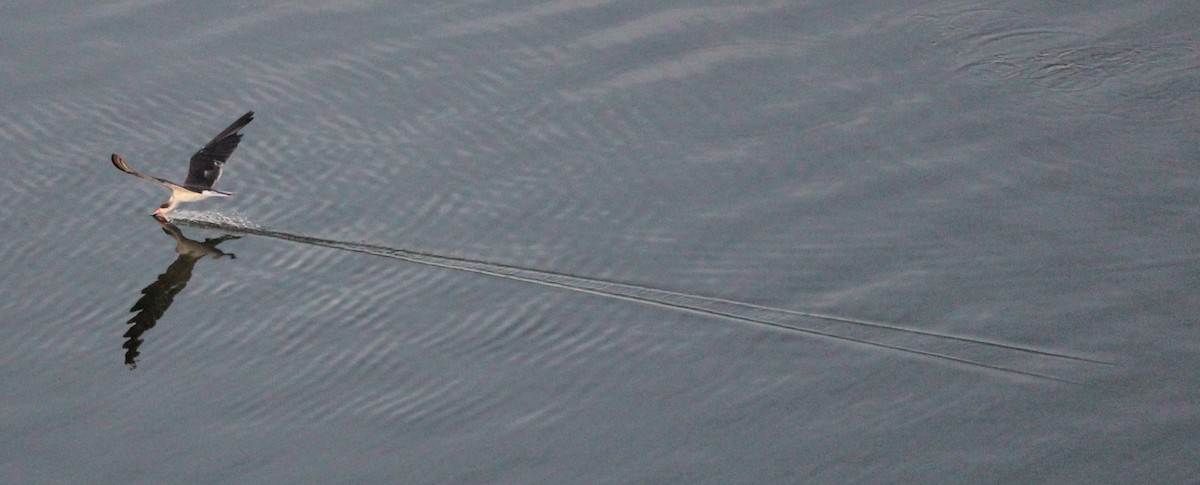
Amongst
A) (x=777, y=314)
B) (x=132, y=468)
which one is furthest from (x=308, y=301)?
(x=777, y=314)

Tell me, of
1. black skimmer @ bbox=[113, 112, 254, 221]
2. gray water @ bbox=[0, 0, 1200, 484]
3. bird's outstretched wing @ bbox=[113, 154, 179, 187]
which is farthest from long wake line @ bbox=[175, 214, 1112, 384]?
bird's outstretched wing @ bbox=[113, 154, 179, 187]

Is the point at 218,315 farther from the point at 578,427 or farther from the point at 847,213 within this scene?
the point at 847,213

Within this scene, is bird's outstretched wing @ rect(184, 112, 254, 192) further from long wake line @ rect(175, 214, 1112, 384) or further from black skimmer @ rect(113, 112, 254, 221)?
long wake line @ rect(175, 214, 1112, 384)

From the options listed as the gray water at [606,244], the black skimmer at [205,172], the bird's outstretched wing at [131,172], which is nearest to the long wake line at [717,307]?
the gray water at [606,244]

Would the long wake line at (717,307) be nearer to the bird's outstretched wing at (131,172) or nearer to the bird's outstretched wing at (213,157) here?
the bird's outstretched wing at (213,157)

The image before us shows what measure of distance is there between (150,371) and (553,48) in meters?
6.37

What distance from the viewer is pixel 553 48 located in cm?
1659

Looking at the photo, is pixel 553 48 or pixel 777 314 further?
pixel 553 48

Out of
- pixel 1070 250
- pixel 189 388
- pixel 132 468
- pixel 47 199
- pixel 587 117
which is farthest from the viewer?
pixel 587 117

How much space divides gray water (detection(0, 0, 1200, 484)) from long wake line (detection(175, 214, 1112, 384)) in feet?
0.12

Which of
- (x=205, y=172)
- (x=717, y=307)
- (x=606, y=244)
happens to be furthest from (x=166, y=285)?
(x=717, y=307)

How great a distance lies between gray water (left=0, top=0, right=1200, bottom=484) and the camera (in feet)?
36.2

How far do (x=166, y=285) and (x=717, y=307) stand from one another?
506 centimetres

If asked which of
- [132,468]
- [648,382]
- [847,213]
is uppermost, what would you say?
[847,213]
